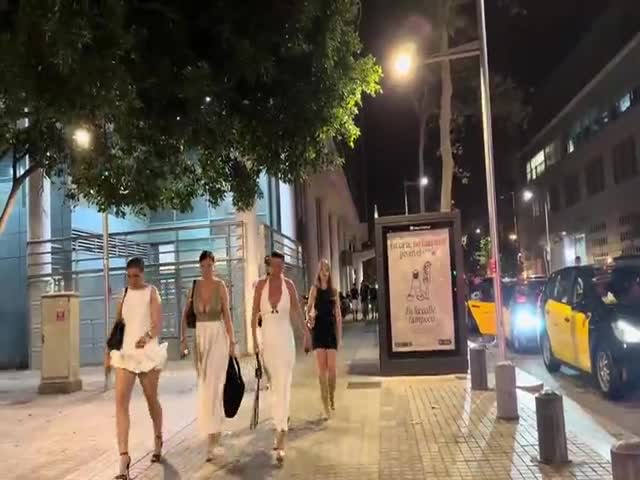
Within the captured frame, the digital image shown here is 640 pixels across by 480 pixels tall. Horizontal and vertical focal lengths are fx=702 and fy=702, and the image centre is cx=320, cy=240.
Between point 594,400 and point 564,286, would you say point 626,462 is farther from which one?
point 564,286

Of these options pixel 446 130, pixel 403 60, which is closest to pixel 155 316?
pixel 403 60

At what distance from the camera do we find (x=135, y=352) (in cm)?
646

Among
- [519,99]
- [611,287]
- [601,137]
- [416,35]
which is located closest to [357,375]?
[611,287]

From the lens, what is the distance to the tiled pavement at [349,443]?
20.6ft

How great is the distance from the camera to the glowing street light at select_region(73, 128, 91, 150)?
21.5 feet

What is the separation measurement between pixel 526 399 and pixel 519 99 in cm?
1649

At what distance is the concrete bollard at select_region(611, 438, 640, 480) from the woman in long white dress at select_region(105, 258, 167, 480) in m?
4.04

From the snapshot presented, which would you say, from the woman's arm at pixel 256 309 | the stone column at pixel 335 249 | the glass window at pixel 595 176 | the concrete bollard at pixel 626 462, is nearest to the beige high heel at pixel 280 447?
the woman's arm at pixel 256 309

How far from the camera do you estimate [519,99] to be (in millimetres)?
24016

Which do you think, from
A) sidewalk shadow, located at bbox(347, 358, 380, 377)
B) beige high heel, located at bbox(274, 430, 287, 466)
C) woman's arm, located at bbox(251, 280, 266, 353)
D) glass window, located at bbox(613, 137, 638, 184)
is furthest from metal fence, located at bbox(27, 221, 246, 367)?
glass window, located at bbox(613, 137, 638, 184)

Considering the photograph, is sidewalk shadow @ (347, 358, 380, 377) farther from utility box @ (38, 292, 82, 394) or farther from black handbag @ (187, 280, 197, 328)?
black handbag @ (187, 280, 197, 328)

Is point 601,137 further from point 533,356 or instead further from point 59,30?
point 59,30

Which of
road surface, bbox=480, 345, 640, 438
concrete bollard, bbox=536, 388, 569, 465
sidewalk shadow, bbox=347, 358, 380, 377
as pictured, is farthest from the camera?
sidewalk shadow, bbox=347, 358, 380, 377

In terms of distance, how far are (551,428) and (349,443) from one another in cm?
214
